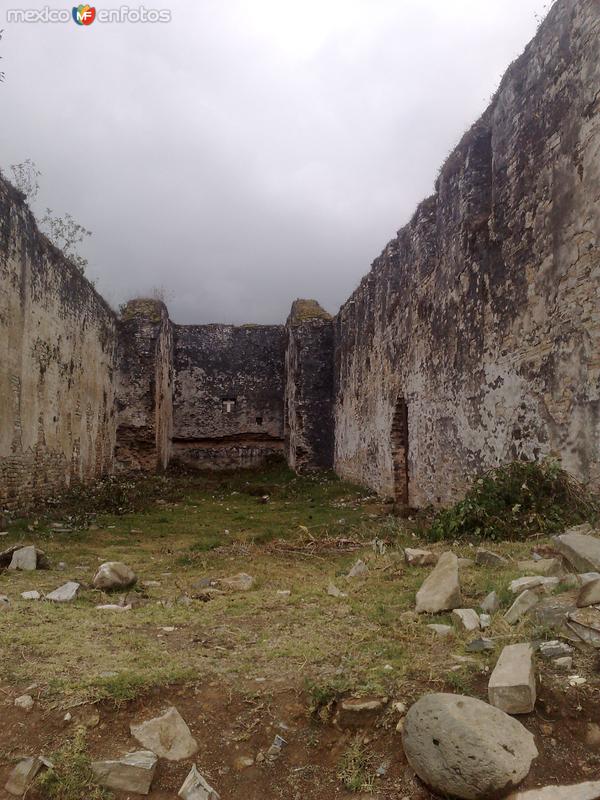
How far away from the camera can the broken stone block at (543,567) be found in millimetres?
3893

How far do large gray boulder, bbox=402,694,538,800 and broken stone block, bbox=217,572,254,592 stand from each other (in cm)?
255

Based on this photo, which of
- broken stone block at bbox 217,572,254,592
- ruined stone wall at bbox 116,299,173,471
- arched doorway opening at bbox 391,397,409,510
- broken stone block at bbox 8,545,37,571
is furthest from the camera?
ruined stone wall at bbox 116,299,173,471

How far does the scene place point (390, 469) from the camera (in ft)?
36.8

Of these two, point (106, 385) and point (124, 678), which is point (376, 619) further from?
point (106, 385)

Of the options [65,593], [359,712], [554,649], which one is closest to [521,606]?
[554,649]

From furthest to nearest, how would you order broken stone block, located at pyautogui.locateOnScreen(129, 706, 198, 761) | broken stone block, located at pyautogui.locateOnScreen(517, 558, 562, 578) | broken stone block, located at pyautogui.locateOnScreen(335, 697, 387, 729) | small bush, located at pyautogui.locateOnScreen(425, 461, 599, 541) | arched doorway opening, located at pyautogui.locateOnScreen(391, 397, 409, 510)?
1. arched doorway opening, located at pyautogui.locateOnScreen(391, 397, 409, 510)
2. small bush, located at pyautogui.locateOnScreen(425, 461, 599, 541)
3. broken stone block, located at pyautogui.locateOnScreen(517, 558, 562, 578)
4. broken stone block, located at pyautogui.locateOnScreen(335, 697, 387, 729)
5. broken stone block, located at pyautogui.locateOnScreen(129, 706, 198, 761)

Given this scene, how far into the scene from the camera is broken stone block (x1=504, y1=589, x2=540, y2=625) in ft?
10.6

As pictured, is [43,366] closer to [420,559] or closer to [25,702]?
[420,559]

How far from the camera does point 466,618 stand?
132 inches

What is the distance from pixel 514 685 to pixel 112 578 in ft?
10.8

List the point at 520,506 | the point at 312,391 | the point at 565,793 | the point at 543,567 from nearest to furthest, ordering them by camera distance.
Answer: the point at 565,793, the point at 543,567, the point at 520,506, the point at 312,391

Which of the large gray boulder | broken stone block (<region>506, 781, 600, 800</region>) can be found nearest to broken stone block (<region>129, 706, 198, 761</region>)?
the large gray boulder

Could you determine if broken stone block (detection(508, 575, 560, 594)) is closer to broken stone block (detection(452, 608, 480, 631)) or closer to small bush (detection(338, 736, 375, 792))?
broken stone block (detection(452, 608, 480, 631))

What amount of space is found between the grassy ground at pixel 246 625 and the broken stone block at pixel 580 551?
40cm
